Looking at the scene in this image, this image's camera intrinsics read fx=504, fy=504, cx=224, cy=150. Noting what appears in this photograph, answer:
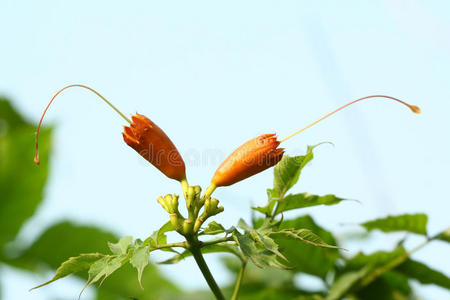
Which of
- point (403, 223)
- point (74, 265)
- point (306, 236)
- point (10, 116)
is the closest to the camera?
point (306, 236)

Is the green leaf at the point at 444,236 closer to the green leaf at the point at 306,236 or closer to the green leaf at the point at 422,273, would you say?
the green leaf at the point at 422,273

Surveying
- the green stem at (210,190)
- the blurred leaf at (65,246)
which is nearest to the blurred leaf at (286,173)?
the green stem at (210,190)

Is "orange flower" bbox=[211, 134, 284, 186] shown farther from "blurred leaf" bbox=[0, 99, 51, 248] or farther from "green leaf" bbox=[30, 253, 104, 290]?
"blurred leaf" bbox=[0, 99, 51, 248]

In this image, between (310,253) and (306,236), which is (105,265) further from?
(310,253)

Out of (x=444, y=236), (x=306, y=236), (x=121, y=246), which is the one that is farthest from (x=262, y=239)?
(x=444, y=236)

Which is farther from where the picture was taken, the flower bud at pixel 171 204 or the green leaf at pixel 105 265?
the flower bud at pixel 171 204

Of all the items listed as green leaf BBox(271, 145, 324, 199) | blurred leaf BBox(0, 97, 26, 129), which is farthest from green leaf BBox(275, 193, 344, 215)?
blurred leaf BBox(0, 97, 26, 129)

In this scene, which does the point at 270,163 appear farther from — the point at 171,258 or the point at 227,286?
the point at 227,286
